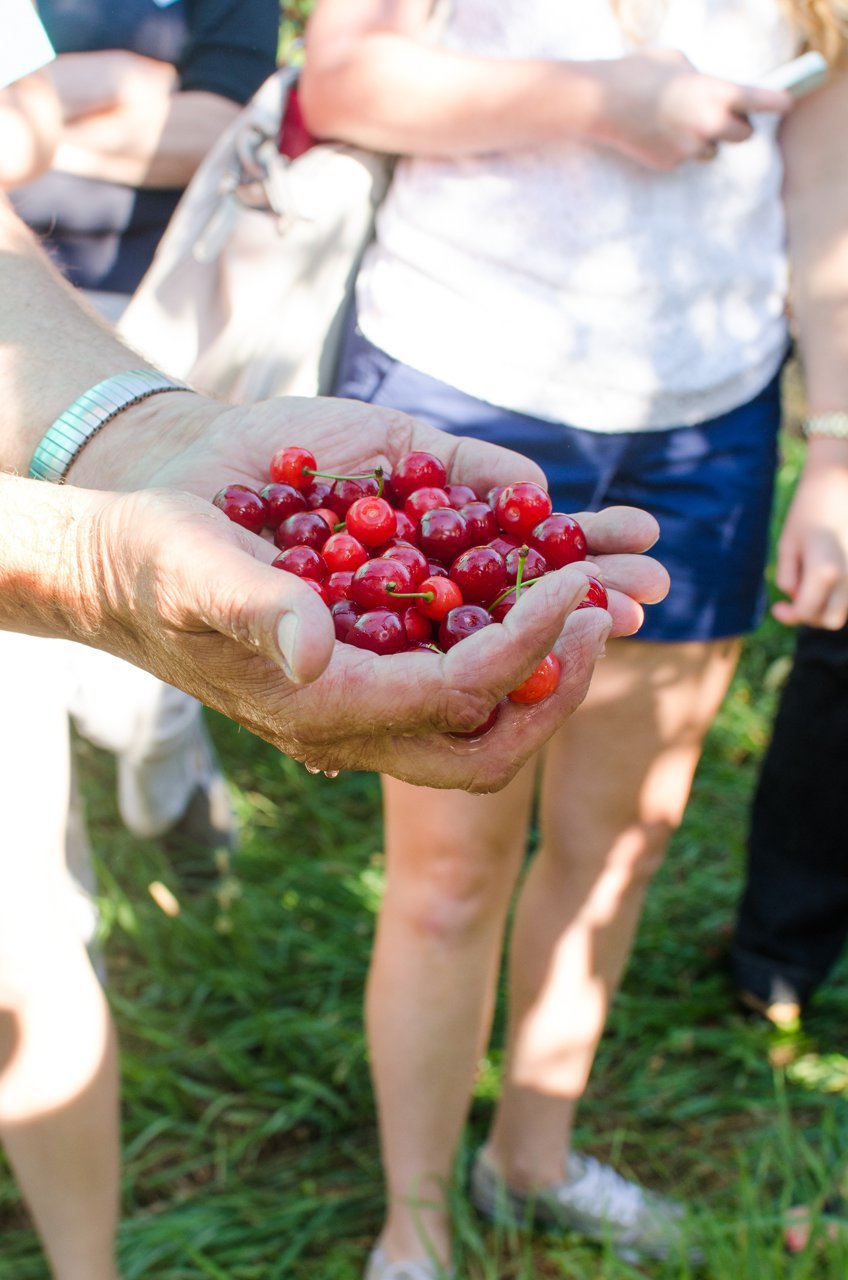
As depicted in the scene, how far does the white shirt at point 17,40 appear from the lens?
5.29ft

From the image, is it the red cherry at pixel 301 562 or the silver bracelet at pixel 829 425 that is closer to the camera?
the red cherry at pixel 301 562

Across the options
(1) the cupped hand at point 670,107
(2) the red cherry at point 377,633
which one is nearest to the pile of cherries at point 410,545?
(2) the red cherry at point 377,633

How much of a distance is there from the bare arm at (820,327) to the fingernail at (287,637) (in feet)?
3.54

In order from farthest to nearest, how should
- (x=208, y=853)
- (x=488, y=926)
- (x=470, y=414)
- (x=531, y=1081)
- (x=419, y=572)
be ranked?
(x=208, y=853) → (x=531, y=1081) → (x=488, y=926) → (x=470, y=414) → (x=419, y=572)

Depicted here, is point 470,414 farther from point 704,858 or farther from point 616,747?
point 704,858

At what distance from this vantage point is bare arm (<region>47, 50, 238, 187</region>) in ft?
7.95

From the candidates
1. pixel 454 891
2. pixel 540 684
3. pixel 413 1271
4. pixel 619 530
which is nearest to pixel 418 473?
Result: pixel 619 530

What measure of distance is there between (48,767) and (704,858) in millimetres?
2210

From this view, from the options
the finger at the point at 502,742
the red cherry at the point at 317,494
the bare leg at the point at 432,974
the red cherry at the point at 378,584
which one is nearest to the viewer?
the finger at the point at 502,742

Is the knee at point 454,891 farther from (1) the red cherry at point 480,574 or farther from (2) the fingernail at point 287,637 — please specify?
(2) the fingernail at point 287,637

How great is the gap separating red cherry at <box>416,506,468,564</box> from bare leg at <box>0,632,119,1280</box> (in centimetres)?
56

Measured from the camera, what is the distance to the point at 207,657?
1179mm

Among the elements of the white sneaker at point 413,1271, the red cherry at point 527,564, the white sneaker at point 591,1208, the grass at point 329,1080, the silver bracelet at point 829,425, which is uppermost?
the red cherry at point 527,564

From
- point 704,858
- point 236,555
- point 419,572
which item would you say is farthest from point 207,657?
point 704,858
